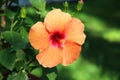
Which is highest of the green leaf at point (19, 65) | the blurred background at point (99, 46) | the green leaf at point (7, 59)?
the green leaf at point (7, 59)

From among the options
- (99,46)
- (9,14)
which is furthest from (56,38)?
(99,46)

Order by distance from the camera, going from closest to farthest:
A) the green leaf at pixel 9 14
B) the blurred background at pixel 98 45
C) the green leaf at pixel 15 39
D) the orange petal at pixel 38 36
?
1. the orange petal at pixel 38 36
2. the green leaf at pixel 15 39
3. the green leaf at pixel 9 14
4. the blurred background at pixel 98 45

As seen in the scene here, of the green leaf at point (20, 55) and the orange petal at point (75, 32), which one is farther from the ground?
the orange petal at point (75, 32)

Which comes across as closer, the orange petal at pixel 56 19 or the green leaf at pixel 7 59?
the orange petal at pixel 56 19

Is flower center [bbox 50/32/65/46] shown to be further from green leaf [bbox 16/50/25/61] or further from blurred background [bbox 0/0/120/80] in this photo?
blurred background [bbox 0/0/120/80]

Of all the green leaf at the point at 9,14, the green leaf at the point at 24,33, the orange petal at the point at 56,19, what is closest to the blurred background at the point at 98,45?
the green leaf at the point at 9,14

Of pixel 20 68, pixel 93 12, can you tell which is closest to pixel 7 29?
pixel 20 68

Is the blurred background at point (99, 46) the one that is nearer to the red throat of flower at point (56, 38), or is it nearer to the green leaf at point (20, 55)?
the green leaf at point (20, 55)
